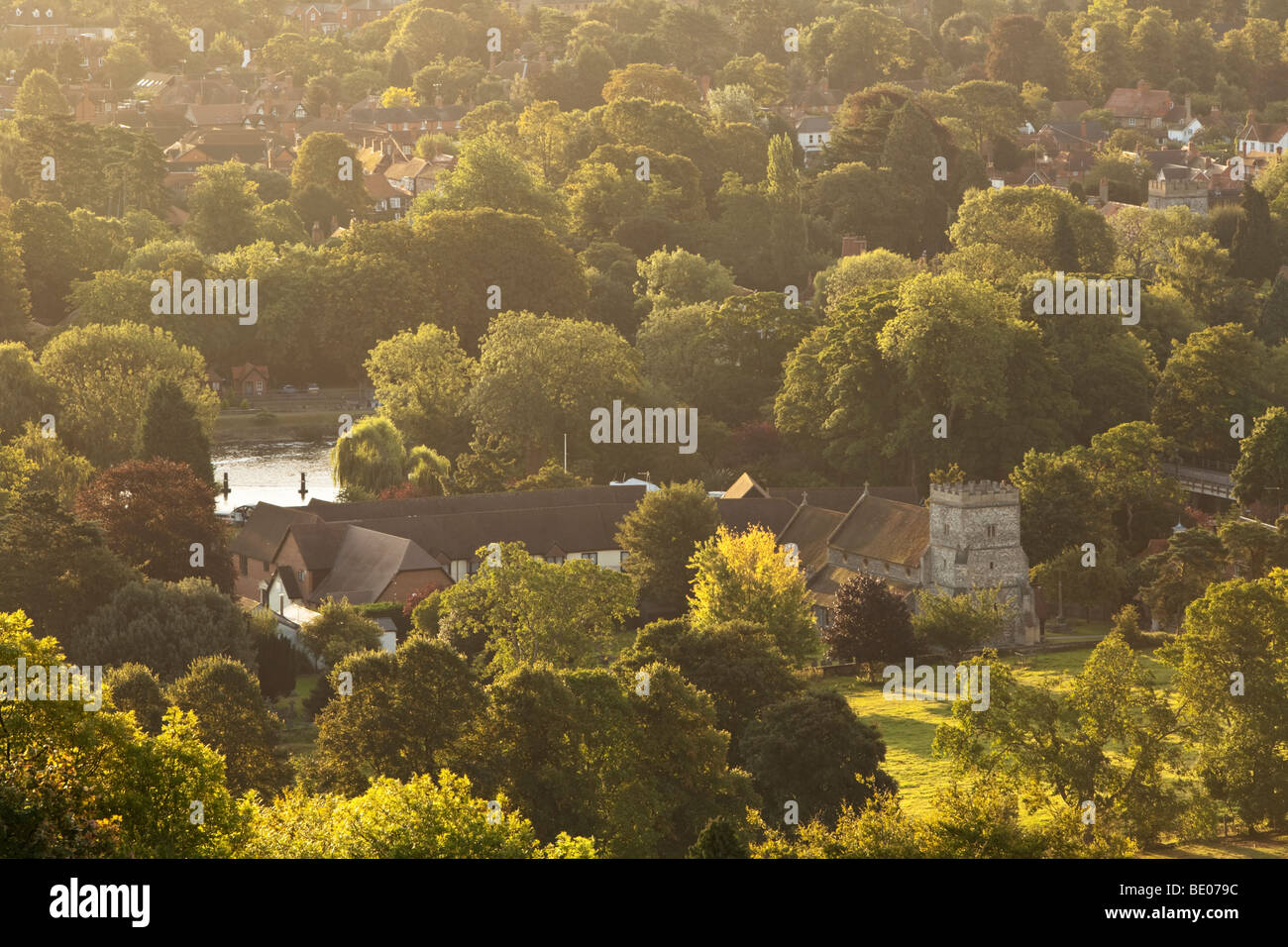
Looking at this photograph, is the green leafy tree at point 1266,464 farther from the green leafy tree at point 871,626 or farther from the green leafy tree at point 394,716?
the green leafy tree at point 394,716

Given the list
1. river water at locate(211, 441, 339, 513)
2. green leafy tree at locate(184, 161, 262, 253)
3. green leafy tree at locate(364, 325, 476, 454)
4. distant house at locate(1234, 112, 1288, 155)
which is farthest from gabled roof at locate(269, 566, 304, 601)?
distant house at locate(1234, 112, 1288, 155)

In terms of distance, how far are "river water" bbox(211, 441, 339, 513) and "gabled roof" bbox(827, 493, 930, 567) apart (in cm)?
2396

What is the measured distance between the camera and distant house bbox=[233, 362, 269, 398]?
103 m

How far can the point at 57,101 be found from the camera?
167m

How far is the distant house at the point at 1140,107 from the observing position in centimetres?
16425

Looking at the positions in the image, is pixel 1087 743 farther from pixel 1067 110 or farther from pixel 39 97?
pixel 39 97

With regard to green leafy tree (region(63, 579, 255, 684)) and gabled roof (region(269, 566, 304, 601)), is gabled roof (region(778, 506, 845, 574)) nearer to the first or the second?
gabled roof (region(269, 566, 304, 601))

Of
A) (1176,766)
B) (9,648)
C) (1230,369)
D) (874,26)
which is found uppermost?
(874,26)

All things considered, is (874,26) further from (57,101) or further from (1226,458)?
Answer: (1226,458)

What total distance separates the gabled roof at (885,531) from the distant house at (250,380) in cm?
4415

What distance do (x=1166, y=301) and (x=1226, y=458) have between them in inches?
453

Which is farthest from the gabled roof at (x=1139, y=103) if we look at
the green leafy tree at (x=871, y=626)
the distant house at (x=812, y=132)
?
the green leafy tree at (x=871, y=626)

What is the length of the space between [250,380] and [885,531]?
46.8 meters
